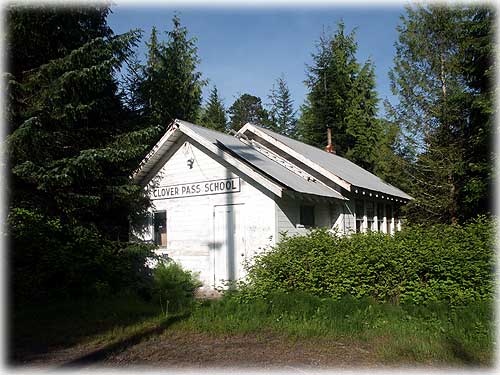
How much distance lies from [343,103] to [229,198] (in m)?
22.8

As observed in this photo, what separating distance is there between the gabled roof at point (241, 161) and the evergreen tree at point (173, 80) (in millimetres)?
7736

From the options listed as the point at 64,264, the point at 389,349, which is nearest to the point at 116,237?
the point at 64,264

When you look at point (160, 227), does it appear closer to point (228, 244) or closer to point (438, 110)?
point (228, 244)

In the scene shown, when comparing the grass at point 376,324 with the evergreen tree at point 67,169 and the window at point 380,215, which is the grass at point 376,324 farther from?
the window at point 380,215

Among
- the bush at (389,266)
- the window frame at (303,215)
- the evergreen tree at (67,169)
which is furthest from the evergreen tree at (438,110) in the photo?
the evergreen tree at (67,169)

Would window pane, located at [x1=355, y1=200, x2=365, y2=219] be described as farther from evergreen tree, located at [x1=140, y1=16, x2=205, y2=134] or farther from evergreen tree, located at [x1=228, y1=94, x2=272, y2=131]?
evergreen tree, located at [x1=228, y1=94, x2=272, y2=131]

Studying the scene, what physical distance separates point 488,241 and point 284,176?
241 inches

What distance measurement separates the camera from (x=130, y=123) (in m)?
16.2

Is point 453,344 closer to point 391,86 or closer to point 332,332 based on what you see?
point 332,332

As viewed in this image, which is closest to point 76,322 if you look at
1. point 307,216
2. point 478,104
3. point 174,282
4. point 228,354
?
point 228,354

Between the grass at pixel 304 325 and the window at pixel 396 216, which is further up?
the window at pixel 396 216

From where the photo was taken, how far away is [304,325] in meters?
7.64

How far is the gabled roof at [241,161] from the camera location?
12414mm

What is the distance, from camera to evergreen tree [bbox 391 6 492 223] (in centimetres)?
1873
